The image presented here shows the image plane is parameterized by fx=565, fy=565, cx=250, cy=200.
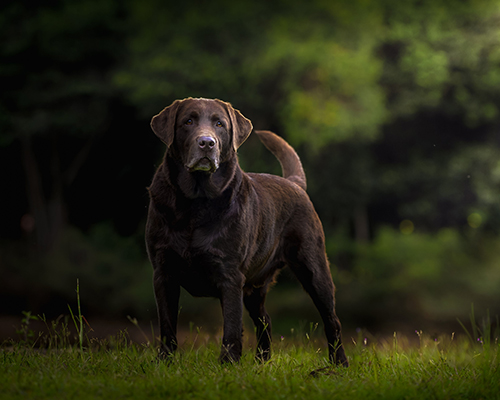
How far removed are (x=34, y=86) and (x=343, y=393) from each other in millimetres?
17829

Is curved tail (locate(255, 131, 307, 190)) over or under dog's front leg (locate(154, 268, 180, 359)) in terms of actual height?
over

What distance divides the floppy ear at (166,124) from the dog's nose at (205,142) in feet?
1.15

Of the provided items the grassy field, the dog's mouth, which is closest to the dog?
the dog's mouth

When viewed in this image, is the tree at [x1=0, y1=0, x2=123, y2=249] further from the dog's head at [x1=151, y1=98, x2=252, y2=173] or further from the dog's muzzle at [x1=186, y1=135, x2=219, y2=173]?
the dog's muzzle at [x1=186, y1=135, x2=219, y2=173]

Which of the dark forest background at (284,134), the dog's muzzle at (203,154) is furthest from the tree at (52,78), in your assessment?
the dog's muzzle at (203,154)

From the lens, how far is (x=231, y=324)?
420 cm

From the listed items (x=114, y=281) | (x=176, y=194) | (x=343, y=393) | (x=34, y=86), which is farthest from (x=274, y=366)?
(x=34, y=86)

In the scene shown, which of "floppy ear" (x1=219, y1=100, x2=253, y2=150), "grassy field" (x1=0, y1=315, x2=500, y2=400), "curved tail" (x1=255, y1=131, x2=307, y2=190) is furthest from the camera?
"curved tail" (x1=255, y1=131, x2=307, y2=190)

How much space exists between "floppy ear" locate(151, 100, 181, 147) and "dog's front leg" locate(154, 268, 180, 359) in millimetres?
1010

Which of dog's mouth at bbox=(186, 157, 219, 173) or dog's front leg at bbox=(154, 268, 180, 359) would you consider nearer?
dog's mouth at bbox=(186, 157, 219, 173)

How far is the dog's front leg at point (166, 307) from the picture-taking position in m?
4.34

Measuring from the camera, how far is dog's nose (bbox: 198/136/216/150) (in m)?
4.06

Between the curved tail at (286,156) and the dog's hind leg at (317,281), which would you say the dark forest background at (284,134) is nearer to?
the curved tail at (286,156)

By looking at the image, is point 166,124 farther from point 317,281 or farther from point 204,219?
point 317,281
